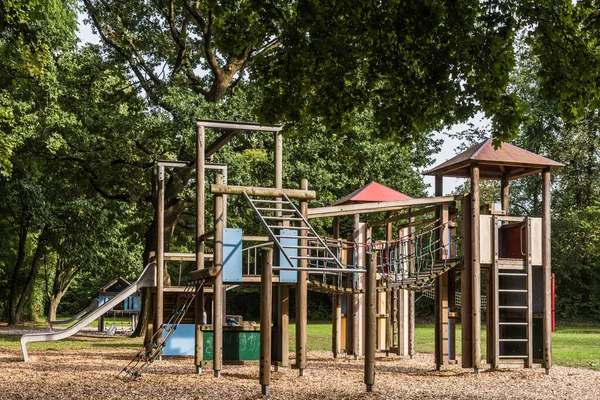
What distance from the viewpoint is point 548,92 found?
11.6m

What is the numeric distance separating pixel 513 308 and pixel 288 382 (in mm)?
5137

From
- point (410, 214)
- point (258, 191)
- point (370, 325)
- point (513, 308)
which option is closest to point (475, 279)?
point (513, 308)

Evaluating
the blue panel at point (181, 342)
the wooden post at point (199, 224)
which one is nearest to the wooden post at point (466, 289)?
the wooden post at point (199, 224)

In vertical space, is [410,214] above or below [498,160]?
below

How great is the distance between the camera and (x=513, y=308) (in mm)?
15750

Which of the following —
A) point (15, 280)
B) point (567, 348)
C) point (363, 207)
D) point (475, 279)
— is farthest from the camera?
point (15, 280)

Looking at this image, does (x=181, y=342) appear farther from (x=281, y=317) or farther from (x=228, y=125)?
(x=228, y=125)

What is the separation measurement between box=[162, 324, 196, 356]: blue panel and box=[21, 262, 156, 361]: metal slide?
1188 mm

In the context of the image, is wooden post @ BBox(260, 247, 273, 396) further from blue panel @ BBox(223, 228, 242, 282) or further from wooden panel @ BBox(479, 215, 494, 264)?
wooden panel @ BBox(479, 215, 494, 264)

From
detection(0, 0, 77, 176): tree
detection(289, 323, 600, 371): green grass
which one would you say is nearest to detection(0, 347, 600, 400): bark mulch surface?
detection(289, 323, 600, 371): green grass

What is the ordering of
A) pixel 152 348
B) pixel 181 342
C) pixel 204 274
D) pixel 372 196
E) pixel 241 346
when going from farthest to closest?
pixel 372 196
pixel 181 342
pixel 241 346
pixel 152 348
pixel 204 274

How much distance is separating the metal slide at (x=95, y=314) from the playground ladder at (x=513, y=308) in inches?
299

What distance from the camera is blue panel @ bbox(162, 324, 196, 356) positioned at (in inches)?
706

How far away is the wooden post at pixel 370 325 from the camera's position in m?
11.6
